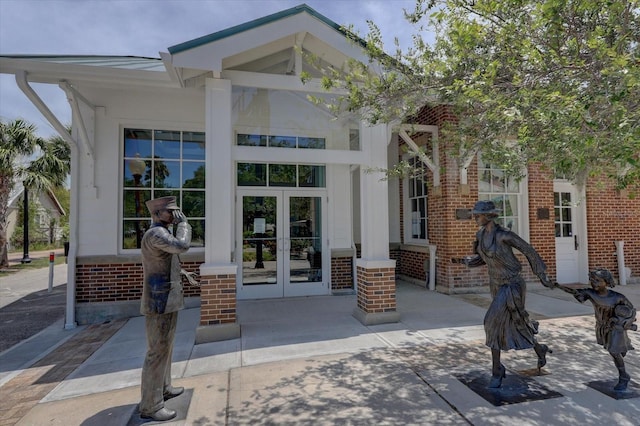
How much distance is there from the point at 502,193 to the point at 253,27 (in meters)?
6.63

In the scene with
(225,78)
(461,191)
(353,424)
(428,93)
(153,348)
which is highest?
(225,78)

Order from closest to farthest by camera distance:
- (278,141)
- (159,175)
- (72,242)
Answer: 1. (72,242)
2. (159,175)
3. (278,141)

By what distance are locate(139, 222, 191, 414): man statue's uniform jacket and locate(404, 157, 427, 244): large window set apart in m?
6.78

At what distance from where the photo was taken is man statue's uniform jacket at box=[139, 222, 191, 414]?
2.85 m

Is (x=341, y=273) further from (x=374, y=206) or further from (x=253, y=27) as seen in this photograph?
(x=253, y=27)

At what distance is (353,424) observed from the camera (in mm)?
2744

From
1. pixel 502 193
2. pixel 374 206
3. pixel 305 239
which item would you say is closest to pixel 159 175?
Answer: pixel 305 239

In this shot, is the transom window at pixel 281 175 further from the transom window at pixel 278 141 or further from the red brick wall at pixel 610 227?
the red brick wall at pixel 610 227

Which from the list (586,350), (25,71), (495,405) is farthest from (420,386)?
(25,71)

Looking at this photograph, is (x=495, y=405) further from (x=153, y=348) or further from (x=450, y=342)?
(x=153, y=348)

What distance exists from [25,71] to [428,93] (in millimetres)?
5666

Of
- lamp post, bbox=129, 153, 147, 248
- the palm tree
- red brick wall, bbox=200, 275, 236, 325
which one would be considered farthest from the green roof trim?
the palm tree

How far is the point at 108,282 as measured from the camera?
6234mm

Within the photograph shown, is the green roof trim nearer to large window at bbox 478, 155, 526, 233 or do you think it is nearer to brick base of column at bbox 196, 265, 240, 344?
brick base of column at bbox 196, 265, 240, 344
